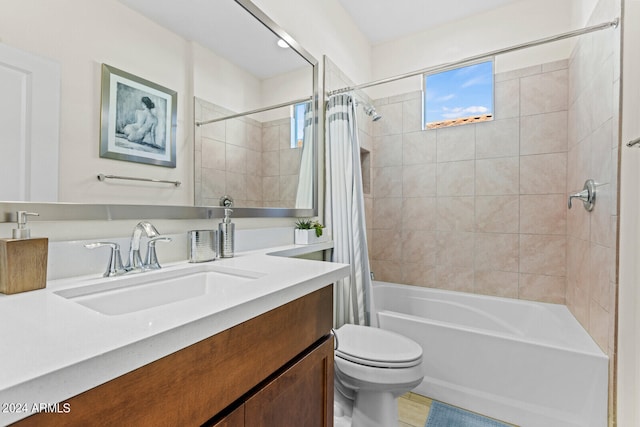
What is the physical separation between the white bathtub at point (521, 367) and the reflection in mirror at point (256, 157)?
98cm

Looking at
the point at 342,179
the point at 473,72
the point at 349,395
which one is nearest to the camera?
the point at 349,395

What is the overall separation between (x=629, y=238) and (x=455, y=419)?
1.18 meters

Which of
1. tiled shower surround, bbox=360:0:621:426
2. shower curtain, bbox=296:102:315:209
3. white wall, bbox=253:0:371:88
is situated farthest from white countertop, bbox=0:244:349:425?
tiled shower surround, bbox=360:0:621:426

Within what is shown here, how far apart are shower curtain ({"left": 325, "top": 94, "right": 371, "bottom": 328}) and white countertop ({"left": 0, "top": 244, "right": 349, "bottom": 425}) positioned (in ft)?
3.76

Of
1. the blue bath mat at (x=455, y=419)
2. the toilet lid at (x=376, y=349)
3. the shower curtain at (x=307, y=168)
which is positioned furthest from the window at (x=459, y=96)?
the blue bath mat at (x=455, y=419)

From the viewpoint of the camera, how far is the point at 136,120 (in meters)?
0.96

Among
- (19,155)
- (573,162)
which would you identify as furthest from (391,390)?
(573,162)

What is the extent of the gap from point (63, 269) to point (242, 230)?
0.67 metres

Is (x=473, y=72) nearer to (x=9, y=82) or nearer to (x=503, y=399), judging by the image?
(x=503, y=399)

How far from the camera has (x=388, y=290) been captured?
260 centimetres

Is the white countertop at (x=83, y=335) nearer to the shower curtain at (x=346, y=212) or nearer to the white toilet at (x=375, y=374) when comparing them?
the white toilet at (x=375, y=374)

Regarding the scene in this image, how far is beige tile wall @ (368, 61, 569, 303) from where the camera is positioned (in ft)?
6.96

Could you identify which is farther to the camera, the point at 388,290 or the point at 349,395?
the point at 388,290

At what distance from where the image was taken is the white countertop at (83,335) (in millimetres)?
337
